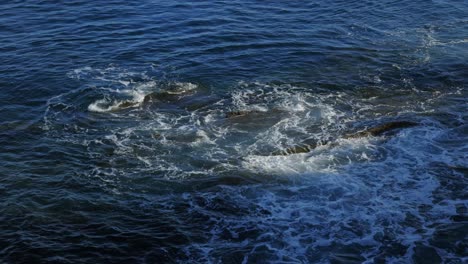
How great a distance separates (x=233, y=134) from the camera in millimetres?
27688

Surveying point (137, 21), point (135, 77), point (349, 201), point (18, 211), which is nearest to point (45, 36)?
point (137, 21)

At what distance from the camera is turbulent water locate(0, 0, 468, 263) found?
2067 cm

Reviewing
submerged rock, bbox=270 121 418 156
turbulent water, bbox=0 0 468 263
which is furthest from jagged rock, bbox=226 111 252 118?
submerged rock, bbox=270 121 418 156

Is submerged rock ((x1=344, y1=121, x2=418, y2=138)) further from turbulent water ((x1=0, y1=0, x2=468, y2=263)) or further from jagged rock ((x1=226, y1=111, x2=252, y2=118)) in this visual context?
jagged rock ((x1=226, y1=111, x2=252, y2=118))

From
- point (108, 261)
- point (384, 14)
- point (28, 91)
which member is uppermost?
point (384, 14)

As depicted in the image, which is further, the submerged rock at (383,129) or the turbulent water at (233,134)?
the submerged rock at (383,129)

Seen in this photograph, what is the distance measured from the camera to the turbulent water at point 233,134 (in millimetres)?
20672

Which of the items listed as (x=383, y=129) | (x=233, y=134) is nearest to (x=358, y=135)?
(x=383, y=129)

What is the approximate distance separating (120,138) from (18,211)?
6.60m

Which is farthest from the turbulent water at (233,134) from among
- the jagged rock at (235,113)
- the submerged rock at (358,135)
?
→ the submerged rock at (358,135)

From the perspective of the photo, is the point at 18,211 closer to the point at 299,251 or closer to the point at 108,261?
the point at 108,261

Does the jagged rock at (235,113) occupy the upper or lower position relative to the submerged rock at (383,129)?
upper

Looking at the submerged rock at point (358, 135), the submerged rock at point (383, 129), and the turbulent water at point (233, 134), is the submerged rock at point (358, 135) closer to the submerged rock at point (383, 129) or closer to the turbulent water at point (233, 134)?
the submerged rock at point (383, 129)

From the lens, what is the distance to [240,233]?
20.9m
